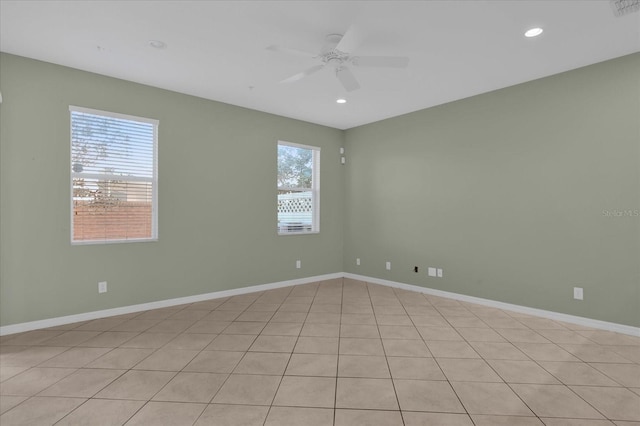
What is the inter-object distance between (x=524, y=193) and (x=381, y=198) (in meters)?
2.14

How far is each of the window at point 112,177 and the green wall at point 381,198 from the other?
11cm

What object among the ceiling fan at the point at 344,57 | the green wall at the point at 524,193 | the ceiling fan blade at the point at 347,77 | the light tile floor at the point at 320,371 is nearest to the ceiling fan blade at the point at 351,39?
the ceiling fan at the point at 344,57

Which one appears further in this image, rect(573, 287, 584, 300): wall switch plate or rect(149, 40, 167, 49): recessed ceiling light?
rect(573, 287, 584, 300): wall switch plate

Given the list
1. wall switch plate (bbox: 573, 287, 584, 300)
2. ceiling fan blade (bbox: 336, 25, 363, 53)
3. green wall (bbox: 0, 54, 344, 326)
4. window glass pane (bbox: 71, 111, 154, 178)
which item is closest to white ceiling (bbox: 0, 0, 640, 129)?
ceiling fan blade (bbox: 336, 25, 363, 53)

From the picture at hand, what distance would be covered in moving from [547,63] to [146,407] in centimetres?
454

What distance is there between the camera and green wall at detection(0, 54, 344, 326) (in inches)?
130

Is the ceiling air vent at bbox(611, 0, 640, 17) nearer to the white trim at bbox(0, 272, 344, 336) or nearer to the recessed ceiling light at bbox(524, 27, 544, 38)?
the recessed ceiling light at bbox(524, 27, 544, 38)

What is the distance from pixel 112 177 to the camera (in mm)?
3852

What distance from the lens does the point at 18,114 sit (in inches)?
130

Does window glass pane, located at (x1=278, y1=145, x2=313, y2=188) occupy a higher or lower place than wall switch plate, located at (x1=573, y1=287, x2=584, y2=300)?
higher

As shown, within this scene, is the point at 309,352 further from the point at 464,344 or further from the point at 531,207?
the point at 531,207

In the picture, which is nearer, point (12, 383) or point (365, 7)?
point (12, 383)

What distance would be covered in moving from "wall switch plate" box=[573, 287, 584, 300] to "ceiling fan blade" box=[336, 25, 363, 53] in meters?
3.37

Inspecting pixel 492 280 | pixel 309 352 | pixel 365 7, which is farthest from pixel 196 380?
pixel 492 280
